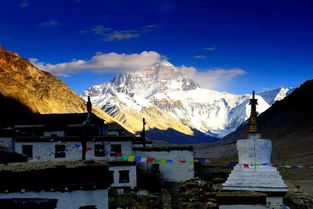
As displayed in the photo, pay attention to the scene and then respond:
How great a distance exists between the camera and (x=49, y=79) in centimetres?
15075

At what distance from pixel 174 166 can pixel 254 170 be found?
90.4 feet

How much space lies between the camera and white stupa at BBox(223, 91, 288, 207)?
48.1 ft

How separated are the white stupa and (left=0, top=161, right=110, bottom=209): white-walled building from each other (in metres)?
5.96

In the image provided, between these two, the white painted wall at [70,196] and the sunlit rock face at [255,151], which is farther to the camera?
the sunlit rock face at [255,151]

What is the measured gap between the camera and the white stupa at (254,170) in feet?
48.1

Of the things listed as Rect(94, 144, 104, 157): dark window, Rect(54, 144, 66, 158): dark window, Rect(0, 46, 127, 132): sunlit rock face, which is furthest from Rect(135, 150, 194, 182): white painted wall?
Rect(0, 46, 127, 132): sunlit rock face

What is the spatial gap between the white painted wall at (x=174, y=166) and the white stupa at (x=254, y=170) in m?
26.6

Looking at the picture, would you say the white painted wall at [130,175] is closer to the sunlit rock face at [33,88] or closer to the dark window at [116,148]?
the dark window at [116,148]

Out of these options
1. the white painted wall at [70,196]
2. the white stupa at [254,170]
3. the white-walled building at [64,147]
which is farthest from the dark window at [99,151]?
the white painted wall at [70,196]

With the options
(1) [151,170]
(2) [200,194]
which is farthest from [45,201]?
(1) [151,170]

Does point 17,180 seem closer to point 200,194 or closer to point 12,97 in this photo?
point 200,194

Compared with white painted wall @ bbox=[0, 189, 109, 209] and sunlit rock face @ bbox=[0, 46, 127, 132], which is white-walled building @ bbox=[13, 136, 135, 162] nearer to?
white painted wall @ bbox=[0, 189, 109, 209]

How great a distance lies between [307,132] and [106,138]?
70.8 m

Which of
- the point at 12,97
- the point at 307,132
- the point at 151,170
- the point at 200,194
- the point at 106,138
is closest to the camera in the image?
the point at 200,194
